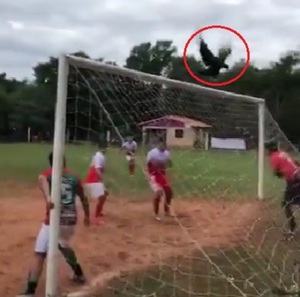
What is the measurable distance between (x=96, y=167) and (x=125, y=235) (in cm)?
117

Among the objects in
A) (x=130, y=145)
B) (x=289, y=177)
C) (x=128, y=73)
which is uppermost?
(x=128, y=73)

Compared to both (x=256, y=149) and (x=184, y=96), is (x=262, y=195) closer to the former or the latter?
(x=256, y=149)

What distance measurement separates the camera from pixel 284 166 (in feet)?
36.0

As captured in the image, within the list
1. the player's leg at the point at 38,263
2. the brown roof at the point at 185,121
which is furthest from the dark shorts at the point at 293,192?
the player's leg at the point at 38,263

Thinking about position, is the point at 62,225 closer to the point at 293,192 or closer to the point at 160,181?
the point at 293,192

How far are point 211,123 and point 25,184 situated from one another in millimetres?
9612

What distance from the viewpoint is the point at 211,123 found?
11.4 m

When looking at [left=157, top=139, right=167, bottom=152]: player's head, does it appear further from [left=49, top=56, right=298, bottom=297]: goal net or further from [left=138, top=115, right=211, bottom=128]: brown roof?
[left=138, top=115, right=211, bottom=128]: brown roof

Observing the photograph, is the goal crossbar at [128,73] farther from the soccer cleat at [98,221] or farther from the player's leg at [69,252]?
the soccer cleat at [98,221]

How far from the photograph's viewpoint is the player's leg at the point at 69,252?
6965mm

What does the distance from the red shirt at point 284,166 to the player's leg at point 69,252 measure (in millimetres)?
4321

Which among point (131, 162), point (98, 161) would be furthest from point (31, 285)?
point (98, 161)

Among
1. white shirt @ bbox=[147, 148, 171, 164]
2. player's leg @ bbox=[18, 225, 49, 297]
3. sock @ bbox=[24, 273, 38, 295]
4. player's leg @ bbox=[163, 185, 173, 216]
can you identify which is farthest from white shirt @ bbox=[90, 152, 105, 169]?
sock @ bbox=[24, 273, 38, 295]

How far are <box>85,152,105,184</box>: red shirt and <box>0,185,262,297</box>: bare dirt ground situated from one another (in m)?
0.71
